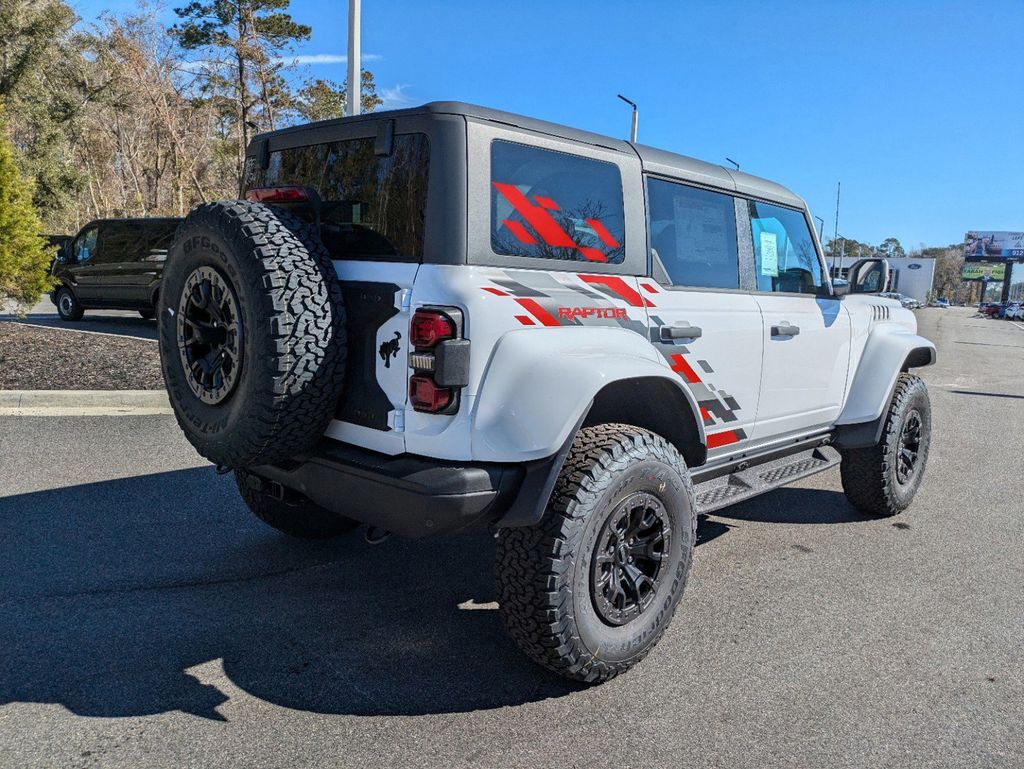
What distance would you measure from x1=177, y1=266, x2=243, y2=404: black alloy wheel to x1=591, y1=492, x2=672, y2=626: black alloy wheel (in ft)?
4.92

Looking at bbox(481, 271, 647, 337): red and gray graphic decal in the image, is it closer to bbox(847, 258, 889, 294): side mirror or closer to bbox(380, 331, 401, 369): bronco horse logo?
bbox(380, 331, 401, 369): bronco horse logo

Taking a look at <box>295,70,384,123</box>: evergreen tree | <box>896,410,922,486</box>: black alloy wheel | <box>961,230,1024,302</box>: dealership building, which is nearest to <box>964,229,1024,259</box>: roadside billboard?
<box>961,230,1024,302</box>: dealership building

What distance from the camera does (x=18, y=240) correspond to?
30.6 ft

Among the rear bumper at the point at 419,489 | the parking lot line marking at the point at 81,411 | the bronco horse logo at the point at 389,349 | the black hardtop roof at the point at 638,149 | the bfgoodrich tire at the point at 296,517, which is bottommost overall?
the bfgoodrich tire at the point at 296,517

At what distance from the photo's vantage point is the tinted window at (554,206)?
2.86 m

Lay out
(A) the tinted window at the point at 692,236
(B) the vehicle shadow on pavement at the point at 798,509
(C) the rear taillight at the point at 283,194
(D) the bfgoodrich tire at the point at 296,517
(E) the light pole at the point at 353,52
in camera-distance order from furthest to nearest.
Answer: (E) the light pole at the point at 353,52
(B) the vehicle shadow on pavement at the point at 798,509
(D) the bfgoodrich tire at the point at 296,517
(A) the tinted window at the point at 692,236
(C) the rear taillight at the point at 283,194

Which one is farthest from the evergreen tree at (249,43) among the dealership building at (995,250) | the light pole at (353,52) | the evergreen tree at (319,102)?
the dealership building at (995,250)

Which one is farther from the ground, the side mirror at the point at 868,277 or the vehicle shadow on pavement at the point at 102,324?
the side mirror at the point at 868,277

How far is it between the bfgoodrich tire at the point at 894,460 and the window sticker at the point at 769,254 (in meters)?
1.44

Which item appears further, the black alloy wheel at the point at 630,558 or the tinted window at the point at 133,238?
the tinted window at the point at 133,238

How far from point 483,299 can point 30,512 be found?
3516mm

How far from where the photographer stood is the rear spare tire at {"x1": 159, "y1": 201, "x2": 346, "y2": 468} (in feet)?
8.64

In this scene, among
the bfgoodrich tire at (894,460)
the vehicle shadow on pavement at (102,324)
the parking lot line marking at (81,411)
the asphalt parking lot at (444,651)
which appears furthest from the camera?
the vehicle shadow on pavement at (102,324)

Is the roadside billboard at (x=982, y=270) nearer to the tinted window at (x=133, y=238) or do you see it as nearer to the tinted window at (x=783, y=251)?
the tinted window at (x=133, y=238)
